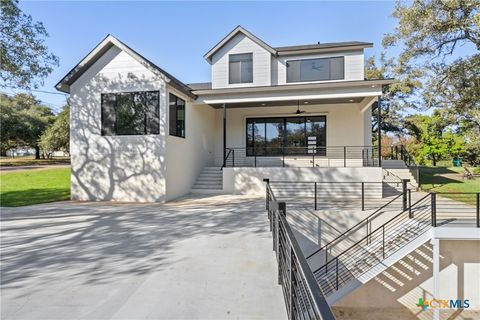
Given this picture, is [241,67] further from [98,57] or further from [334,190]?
[334,190]

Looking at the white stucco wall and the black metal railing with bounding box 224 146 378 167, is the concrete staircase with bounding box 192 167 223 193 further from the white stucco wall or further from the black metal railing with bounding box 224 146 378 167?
the black metal railing with bounding box 224 146 378 167

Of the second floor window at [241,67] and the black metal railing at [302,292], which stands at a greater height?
the second floor window at [241,67]

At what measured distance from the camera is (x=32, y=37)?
10.8 metres

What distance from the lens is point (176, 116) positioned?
11227mm

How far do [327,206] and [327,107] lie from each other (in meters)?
7.14

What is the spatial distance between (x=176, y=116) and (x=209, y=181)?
137 inches

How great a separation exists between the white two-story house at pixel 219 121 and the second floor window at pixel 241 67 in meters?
0.05

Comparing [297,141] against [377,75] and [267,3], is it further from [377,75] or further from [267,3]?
[377,75]

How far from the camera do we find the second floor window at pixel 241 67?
13688 mm

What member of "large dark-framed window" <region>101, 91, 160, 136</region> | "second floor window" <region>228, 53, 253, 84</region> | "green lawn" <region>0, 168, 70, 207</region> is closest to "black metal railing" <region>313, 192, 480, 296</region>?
"large dark-framed window" <region>101, 91, 160, 136</region>

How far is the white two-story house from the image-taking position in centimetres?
1051

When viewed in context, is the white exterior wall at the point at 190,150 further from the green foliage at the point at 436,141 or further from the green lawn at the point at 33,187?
the green foliage at the point at 436,141

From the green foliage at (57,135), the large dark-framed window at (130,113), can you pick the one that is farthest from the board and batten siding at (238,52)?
the green foliage at (57,135)

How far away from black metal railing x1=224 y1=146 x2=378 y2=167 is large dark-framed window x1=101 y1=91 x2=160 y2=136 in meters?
4.67
